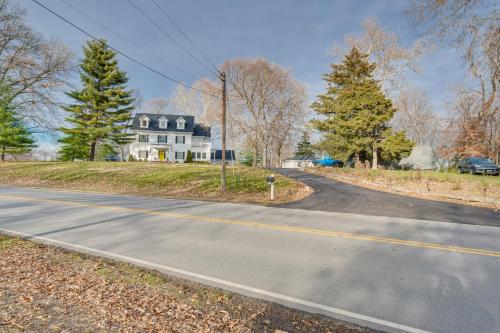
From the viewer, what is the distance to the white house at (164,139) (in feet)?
147

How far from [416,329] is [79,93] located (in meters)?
39.0

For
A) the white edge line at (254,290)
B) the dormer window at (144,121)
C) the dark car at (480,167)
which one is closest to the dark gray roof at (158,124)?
the dormer window at (144,121)

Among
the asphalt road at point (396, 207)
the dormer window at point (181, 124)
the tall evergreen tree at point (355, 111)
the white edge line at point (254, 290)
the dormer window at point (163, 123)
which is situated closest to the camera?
the white edge line at point (254, 290)

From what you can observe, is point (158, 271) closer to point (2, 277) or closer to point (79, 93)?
point (2, 277)

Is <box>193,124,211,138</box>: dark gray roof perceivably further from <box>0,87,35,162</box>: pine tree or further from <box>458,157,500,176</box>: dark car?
<box>458,157,500,176</box>: dark car

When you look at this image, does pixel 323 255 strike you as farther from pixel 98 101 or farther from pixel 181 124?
pixel 181 124

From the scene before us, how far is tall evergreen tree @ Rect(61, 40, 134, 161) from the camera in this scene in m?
31.4

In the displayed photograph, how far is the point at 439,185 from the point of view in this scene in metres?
15.7

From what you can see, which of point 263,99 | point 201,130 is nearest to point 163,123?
point 201,130

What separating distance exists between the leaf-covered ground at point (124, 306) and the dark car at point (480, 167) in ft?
78.9

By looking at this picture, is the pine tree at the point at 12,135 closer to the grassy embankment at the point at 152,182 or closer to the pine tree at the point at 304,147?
the grassy embankment at the point at 152,182

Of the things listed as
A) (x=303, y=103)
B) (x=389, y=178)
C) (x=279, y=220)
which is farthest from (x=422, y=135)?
(x=279, y=220)

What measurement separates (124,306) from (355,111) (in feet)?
85.6

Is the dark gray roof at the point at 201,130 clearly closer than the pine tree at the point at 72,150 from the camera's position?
No
